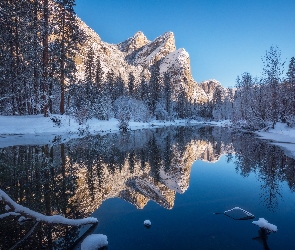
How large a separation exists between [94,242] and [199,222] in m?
2.58

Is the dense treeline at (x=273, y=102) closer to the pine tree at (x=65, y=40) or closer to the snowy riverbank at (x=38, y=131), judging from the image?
the snowy riverbank at (x=38, y=131)

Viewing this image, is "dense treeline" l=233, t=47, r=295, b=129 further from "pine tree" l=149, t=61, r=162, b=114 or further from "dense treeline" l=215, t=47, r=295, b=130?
"pine tree" l=149, t=61, r=162, b=114

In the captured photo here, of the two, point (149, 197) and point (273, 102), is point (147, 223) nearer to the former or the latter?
point (149, 197)

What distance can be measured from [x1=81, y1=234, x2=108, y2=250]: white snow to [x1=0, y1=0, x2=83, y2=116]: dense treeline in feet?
60.9

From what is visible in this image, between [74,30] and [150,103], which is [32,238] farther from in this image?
[150,103]

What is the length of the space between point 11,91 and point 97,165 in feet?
64.3

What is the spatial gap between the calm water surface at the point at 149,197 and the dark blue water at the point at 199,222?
2 cm

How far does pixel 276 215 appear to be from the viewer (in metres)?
5.82

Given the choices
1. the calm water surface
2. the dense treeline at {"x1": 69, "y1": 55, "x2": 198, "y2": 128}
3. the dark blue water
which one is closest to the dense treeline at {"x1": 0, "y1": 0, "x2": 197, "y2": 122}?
the dense treeline at {"x1": 69, "y1": 55, "x2": 198, "y2": 128}

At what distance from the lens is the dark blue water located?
4.33m

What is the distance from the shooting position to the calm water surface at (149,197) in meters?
4.39

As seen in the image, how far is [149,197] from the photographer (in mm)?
7016

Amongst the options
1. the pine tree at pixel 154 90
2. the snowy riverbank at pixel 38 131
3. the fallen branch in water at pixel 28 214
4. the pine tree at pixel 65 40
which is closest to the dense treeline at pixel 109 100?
the pine tree at pixel 154 90

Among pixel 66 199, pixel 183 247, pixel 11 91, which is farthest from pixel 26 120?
pixel 183 247
